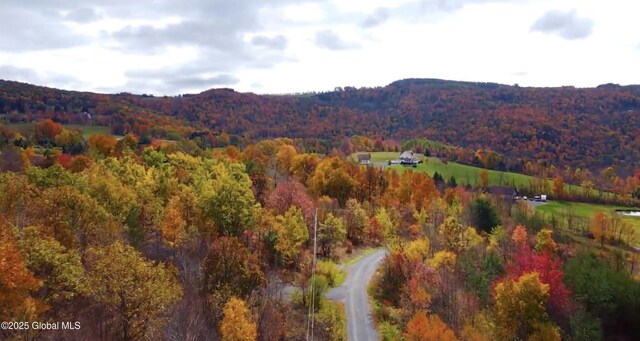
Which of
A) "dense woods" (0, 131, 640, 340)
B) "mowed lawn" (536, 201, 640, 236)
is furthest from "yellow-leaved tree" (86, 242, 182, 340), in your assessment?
"mowed lawn" (536, 201, 640, 236)

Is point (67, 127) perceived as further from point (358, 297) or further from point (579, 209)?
point (579, 209)

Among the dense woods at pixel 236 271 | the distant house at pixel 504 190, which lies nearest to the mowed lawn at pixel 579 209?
the distant house at pixel 504 190

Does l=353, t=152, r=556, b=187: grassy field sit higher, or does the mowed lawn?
l=353, t=152, r=556, b=187: grassy field

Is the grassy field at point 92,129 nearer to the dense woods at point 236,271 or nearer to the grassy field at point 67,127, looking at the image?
the grassy field at point 67,127

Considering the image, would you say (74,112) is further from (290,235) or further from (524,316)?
(524,316)

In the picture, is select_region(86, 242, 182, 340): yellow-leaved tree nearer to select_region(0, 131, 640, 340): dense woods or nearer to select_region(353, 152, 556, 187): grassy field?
select_region(0, 131, 640, 340): dense woods
